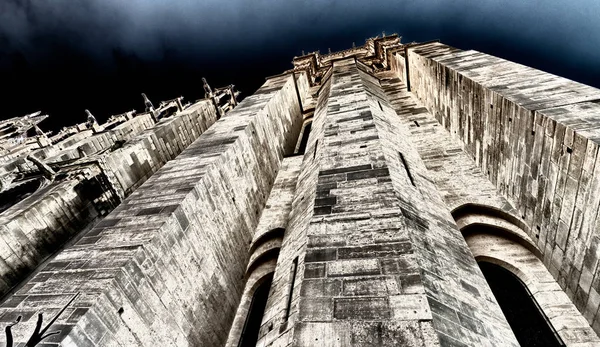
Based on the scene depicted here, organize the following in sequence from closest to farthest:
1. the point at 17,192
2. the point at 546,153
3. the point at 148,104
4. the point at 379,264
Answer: the point at 379,264, the point at 546,153, the point at 17,192, the point at 148,104

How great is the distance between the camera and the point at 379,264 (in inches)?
191

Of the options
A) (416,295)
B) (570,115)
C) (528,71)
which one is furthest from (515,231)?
(416,295)

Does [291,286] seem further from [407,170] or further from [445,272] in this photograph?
[407,170]

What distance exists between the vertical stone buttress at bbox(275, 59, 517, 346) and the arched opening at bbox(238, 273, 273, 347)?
2709mm

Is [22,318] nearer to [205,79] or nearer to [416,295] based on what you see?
[416,295]

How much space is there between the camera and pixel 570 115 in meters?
5.93

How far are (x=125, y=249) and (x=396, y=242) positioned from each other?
5.40 metres

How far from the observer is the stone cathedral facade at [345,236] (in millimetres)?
4500

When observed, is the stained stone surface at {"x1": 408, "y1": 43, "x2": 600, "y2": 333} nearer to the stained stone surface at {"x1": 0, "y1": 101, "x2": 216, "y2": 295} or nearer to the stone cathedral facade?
the stone cathedral facade

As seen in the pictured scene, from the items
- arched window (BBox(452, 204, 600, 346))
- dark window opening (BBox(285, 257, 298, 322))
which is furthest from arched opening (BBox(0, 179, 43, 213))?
arched window (BBox(452, 204, 600, 346))

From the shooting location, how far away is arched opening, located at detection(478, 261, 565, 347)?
643 centimetres

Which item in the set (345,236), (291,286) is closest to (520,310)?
(345,236)

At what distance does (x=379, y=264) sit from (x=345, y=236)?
978 millimetres

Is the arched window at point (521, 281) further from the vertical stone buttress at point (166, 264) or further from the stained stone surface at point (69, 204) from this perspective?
the stained stone surface at point (69, 204)
